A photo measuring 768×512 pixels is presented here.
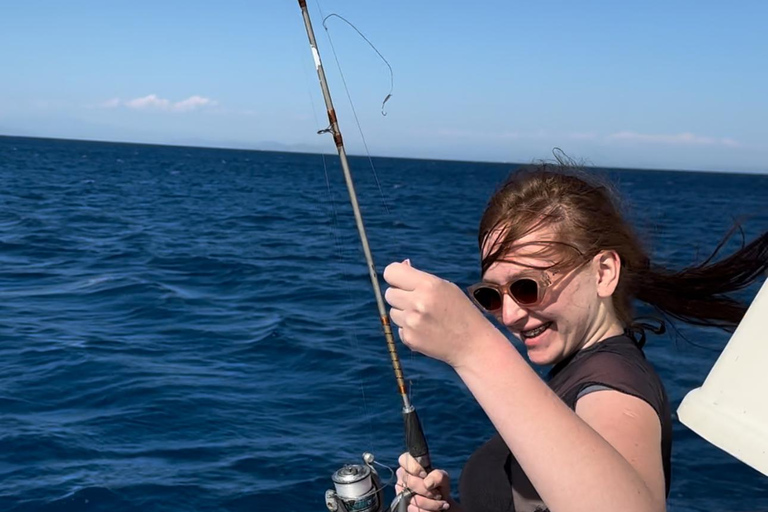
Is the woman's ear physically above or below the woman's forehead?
below

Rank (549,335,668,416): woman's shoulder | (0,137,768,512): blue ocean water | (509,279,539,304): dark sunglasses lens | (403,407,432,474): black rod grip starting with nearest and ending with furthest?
(549,335,668,416): woman's shoulder → (509,279,539,304): dark sunglasses lens → (403,407,432,474): black rod grip → (0,137,768,512): blue ocean water

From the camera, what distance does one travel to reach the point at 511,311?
180cm

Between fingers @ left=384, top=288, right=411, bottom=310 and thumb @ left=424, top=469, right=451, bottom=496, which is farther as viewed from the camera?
thumb @ left=424, top=469, right=451, bottom=496

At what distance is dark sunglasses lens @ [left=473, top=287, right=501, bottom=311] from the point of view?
182 centimetres

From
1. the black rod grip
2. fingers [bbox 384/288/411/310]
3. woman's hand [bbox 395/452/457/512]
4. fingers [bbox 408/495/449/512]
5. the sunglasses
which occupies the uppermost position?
fingers [bbox 384/288/411/310]

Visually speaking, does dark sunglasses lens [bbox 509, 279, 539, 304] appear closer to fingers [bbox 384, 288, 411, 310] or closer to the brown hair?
the brown hair

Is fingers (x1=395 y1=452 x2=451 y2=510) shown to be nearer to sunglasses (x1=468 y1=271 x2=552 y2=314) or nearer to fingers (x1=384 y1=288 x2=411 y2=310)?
sunglasses (x1=468 y1=271 x2=552 y2=314)

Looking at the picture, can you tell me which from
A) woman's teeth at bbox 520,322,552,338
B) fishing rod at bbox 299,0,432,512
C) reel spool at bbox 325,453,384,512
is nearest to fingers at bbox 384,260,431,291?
woman's teeth at bbox 520,322,552,338

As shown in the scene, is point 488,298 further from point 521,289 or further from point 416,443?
point 416,443

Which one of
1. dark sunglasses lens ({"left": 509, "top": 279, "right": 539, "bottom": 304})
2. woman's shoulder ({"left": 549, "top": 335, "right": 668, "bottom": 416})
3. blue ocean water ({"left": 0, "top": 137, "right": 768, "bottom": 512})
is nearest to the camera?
woman's shoulder ({"left": 549, "top": 335, "right": 668, "bottom": 416})

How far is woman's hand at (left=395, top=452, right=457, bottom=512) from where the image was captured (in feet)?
6.98

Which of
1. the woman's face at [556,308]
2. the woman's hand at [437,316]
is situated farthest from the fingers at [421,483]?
the woman's hand at [437,316]

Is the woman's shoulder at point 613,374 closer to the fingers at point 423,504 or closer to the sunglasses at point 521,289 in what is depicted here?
the sunglasses at point 521,289

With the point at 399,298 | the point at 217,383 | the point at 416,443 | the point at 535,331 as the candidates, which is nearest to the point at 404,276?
the point at 399,298
